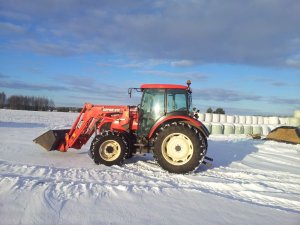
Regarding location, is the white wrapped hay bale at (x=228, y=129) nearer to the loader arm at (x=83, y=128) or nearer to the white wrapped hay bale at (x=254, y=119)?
the white wrapped hay bale at (x=254, y=119)

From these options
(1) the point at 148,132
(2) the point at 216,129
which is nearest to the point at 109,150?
(1) the point at 148,132

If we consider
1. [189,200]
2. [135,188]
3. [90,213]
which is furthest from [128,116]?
[90,213]

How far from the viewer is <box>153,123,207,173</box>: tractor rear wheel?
7.57 meters

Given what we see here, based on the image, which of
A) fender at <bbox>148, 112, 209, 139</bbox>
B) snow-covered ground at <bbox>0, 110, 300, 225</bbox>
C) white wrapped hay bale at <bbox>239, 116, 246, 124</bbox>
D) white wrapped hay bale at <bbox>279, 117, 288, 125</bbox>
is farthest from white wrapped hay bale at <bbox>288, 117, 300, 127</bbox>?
Answer: fender at <bbox>148, 112, 209, 139</bbox>

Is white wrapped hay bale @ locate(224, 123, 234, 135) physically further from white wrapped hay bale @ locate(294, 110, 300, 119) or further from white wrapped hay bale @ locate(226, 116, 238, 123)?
white wrapped hay bale @ locate(294, 110, 300, 119)

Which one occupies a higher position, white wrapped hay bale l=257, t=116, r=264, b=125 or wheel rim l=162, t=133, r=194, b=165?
white wrapped hay bale l=257, t=116, r=264, b=125

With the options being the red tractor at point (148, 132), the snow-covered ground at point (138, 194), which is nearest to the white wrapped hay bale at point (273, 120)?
the snow-covered ground at point (138, 194)

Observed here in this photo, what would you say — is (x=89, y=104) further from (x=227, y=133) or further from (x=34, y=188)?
(x=227, y=133)

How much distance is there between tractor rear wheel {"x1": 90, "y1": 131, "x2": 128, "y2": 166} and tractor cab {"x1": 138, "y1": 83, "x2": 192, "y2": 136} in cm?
63

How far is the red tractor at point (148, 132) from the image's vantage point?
7688 mm

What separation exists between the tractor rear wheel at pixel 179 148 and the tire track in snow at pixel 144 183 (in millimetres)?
258

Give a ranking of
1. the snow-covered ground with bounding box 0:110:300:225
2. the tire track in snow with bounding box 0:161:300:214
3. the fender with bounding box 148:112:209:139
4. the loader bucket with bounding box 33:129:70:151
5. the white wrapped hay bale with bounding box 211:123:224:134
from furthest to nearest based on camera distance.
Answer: the white wrapped hay bale with bounding box 211:123:224:134, the loader bucket with bounding box 33:129:70:151, the fender with bounding box 148:112:209:139, the tire track in snow with bounding box 0:161:300:214, the snow-covered ground with bounding box 0:110:300:225

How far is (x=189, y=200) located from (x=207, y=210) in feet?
1.51

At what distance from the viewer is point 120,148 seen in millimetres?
8164
